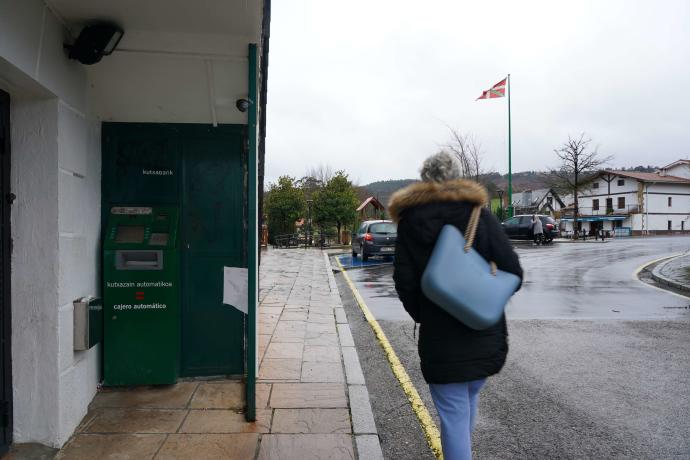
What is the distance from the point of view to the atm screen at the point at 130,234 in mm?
3975

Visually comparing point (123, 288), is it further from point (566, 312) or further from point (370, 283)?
point (370, 283)

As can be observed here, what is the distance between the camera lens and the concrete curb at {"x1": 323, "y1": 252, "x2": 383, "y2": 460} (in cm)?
318

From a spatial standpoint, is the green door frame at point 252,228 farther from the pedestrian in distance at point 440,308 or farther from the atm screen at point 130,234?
the pedestrian in distance at point 440,308

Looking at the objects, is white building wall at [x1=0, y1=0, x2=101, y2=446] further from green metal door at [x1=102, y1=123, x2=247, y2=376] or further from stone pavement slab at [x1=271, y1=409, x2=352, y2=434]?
stone pavement slab at [x1=271, y1=409, x2=352, y2=434]

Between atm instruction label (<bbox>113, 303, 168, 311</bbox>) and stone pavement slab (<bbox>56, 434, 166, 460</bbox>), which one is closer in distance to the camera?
stone pavement slab (<bbox>56, 434, 166, 460</bbox>)

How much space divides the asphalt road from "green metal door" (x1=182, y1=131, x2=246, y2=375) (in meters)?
1.46

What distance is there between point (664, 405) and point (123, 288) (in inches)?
169

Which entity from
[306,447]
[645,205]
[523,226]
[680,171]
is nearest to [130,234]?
[306,447]

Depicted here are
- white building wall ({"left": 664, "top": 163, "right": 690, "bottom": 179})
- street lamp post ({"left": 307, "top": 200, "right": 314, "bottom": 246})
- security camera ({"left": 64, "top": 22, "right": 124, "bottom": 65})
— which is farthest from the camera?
white building wall ({"left": 664, "top": 163, "right": 690, "bottom": 179})

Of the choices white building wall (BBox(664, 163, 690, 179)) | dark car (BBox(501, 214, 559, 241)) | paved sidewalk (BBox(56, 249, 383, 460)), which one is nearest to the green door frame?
paved sidewalk (BBox(56, 249, 383, 460))

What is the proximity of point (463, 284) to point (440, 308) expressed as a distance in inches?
7.8

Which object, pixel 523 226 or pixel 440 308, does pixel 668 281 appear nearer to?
pixel 440 308

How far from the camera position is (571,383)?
14.5 ft

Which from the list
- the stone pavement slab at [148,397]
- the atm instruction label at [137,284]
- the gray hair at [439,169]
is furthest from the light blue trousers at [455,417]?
the atm instruction label at [137,284]
